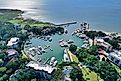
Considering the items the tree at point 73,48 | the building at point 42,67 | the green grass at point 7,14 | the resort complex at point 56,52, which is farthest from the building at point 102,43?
the green grass at point 7,14

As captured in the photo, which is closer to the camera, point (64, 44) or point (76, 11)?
point (64, 44)

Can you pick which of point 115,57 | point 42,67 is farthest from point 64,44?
point 42,67

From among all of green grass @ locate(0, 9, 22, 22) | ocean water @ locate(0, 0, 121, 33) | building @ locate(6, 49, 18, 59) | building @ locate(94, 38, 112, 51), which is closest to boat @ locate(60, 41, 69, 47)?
building @ locate(94, 38, 112, 51)

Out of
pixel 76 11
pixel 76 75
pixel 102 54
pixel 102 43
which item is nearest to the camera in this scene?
pixel 76 75

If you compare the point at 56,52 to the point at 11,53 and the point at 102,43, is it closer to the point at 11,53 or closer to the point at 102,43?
the point at 11,53

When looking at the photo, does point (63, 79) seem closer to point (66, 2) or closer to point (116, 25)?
point (116, 25)

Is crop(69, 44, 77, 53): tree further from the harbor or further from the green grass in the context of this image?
the green grass

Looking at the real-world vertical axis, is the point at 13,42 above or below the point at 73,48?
above
